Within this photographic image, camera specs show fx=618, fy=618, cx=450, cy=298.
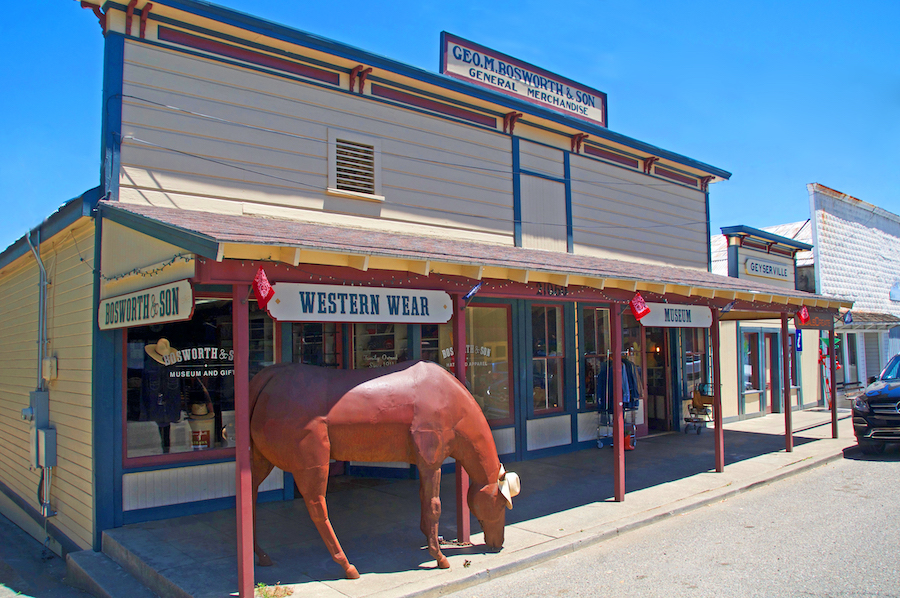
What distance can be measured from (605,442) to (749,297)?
411 centimetres

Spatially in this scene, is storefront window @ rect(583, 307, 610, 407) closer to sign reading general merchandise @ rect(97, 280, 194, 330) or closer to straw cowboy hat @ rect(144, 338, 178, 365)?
straw cowboy hat @ rect(144, 338, 178, 365)

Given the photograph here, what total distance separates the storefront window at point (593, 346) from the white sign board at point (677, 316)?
9.49ft

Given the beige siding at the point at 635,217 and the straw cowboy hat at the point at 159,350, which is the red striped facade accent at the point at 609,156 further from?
the straw cowboy hat at the point at 159,350

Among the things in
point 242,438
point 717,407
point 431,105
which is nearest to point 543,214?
point 431,105

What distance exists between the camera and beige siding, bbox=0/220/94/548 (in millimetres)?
7000

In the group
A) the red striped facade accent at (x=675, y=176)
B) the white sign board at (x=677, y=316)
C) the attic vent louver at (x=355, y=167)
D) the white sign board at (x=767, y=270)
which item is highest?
the red striped facade accent at (x=675, y=176)

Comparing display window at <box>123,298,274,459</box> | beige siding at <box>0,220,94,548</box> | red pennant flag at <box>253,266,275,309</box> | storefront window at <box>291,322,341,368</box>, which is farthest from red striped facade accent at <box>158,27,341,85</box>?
red pennant flag at <box>253,266,275,309</box>

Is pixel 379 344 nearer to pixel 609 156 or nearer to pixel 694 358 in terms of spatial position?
pixel 609 156

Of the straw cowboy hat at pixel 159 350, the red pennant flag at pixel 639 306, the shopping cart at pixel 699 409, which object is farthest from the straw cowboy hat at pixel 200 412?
the shopping cart at pixel 699 409

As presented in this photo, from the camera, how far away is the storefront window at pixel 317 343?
8875 mm

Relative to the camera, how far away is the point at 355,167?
9297 millimetres

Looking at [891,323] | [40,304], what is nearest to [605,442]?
[40,304]

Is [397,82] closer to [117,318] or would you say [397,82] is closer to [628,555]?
[117,318]

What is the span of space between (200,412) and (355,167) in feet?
13.5
